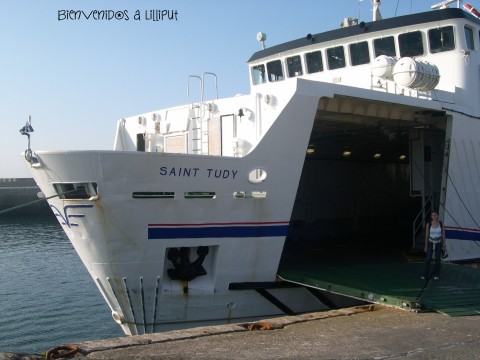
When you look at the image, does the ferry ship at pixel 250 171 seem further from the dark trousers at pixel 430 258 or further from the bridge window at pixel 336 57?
the dark trousers at pixel 430 258

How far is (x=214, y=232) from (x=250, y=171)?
3.41 ft

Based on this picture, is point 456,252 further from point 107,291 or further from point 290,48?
point 107,291

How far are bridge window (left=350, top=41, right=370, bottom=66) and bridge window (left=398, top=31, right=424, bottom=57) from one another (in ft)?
2.42

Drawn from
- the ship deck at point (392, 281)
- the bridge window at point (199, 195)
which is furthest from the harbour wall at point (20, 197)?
the bridge window at point (199, 195)

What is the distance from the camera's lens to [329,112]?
9.70 meters

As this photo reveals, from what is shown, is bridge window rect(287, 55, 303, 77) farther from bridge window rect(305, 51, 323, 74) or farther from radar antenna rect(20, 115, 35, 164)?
radar antenna rect(20, 115, 35, 164)

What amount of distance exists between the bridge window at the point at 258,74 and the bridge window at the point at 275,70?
0.18m

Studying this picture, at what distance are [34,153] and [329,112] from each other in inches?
192

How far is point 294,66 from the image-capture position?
1352 cm

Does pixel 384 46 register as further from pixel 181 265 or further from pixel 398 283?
pixel 181 265

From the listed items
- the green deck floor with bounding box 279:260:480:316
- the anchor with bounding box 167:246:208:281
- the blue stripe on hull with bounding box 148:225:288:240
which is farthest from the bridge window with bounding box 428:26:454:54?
the anchor with bounding box 167:246:208:281

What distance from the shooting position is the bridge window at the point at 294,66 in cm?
1338

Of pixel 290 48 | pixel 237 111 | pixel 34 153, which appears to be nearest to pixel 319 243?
pixel 290 48

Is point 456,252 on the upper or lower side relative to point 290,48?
lower
